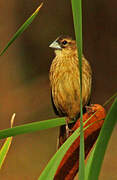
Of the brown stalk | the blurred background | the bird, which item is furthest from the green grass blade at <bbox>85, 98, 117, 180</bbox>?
the blurred background

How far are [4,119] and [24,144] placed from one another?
24 cm

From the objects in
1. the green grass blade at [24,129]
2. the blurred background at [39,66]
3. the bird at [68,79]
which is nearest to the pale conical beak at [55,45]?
the bird at [68,79]

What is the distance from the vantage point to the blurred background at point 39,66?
3.05 metres

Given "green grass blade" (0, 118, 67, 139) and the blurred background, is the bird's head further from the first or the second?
"green grass blade" (0, 118, 67, 139)

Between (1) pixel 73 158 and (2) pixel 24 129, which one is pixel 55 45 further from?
(2) pixel 24 129

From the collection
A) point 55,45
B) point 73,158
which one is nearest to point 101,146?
point 73,158

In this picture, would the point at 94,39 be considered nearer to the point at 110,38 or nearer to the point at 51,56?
the point at 110,38

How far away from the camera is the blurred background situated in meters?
3.05

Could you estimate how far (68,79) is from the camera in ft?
6.40

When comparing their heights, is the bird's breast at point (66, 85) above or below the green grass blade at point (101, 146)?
below

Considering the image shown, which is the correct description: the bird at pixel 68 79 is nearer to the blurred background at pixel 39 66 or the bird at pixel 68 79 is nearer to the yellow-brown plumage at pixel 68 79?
the yellow-brown plumage at pixel 68 79

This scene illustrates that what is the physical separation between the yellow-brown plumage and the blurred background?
0.90 meters

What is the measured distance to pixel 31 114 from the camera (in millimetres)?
3252

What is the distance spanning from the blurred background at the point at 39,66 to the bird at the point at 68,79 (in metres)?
0.91
